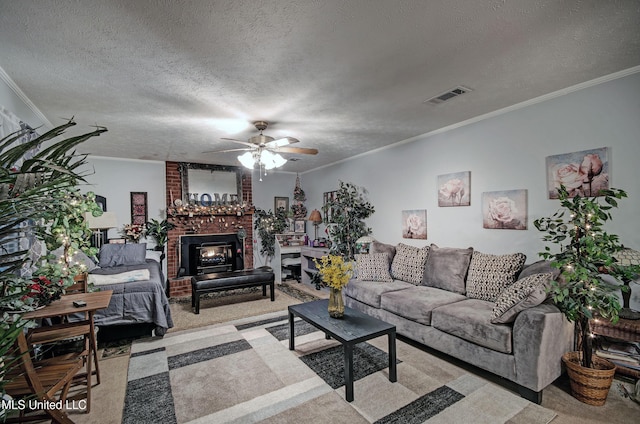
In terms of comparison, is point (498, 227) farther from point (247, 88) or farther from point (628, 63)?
point (247, 88)

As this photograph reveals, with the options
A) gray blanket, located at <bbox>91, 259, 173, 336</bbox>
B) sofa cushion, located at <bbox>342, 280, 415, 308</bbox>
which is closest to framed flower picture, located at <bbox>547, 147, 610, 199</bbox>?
sofa cushion, located at <bbox>342, 280, 415, 308</bbox>

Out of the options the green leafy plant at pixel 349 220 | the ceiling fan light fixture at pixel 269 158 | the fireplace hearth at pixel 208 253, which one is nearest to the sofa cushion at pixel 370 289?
the green leafy plant at pixel 349 220

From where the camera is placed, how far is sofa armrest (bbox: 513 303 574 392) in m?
2.19

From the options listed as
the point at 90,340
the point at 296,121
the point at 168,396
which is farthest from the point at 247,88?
the point at 168,396

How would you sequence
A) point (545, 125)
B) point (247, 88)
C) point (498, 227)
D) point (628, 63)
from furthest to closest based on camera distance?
point (498, 227) < point (545, 125) < point (247, 88) < point (628, 63)

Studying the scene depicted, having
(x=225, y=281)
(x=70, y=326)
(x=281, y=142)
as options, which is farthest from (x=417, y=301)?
(x=70, y=326)

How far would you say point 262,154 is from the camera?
350 centimetres

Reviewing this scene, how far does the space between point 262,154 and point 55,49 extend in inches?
75.5

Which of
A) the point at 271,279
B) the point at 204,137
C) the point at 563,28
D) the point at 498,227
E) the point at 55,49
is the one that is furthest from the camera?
the point at 271,279

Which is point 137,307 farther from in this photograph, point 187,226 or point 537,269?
point 537,269

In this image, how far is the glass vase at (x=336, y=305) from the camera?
2805mm

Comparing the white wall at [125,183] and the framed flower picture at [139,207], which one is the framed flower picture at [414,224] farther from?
the framed flower picture at [139,207]

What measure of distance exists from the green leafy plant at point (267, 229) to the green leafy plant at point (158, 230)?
1.84 m

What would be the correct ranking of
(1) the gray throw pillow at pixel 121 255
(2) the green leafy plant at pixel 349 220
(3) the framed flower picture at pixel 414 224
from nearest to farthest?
(3) the framed flower picture at pixel 414 224, (1) the gray throw pillow at pixel 121 255, (2) the green leafy plant at pixel 349 220
